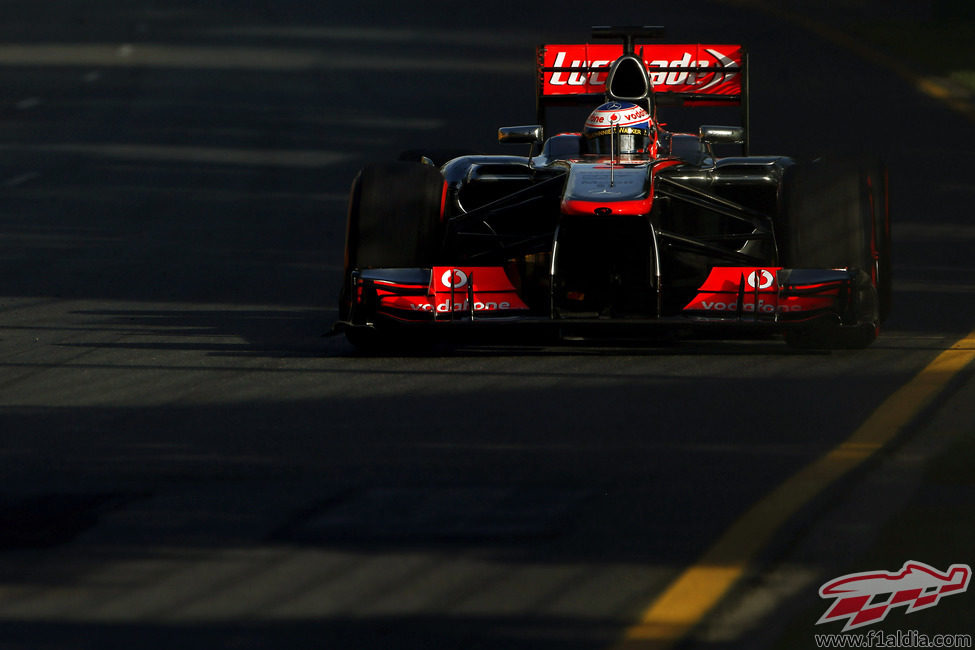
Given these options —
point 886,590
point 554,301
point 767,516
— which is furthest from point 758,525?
point 554,301

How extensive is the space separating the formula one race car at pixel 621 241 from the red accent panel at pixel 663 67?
109 cm

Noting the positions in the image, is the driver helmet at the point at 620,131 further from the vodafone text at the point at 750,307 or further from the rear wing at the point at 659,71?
the vodafone text at the point at 750,307

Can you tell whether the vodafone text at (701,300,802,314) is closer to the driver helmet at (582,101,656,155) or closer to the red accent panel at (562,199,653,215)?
the red accent panel at (562,199,653,215)

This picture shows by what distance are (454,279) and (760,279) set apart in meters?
1.51

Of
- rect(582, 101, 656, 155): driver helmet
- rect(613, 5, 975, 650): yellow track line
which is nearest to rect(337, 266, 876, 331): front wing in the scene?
rect(613, 5, 975, 650): yellow track line

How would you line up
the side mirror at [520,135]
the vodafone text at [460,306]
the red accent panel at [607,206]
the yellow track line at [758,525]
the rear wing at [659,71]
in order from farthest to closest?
the rear wing at [659,71] < the side mirror at [520,135] < the red accent panel at [607,206] < the vodafone text at [460,306] < the yellow track line at [758,525]

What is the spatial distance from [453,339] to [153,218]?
18.1 ft

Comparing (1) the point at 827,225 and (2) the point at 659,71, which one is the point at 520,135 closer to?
(2) the point at 659,71

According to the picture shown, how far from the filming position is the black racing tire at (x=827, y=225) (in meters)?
9.63

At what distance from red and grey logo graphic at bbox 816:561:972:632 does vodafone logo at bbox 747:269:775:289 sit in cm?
365

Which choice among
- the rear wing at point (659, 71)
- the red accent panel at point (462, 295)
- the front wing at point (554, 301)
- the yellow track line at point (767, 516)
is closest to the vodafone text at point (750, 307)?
the front wing at point (554, 301)

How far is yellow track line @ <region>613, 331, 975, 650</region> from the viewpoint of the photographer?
5.21 metres

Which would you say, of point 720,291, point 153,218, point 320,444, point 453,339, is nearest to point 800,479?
point 320,444

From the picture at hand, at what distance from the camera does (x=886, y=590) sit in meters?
5.53
